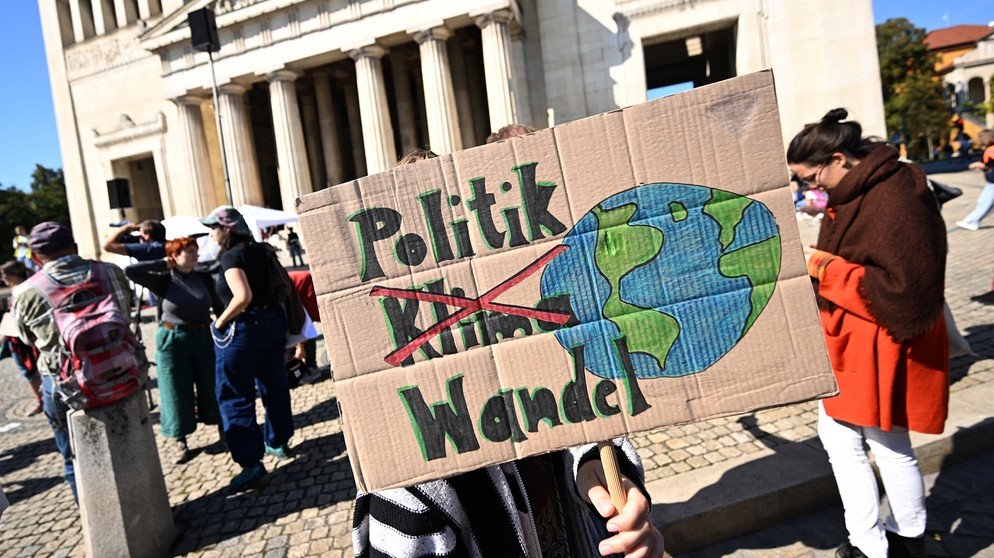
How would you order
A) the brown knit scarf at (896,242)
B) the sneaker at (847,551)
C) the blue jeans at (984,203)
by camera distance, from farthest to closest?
1. the blue jeans at (984,203)
2. the sneaker at (847,551)
3. the brown knit scarf at (896,242)

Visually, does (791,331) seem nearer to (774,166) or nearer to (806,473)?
(774,166)

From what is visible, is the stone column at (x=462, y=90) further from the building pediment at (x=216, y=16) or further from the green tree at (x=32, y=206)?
the green tree at (x=32, y=206)

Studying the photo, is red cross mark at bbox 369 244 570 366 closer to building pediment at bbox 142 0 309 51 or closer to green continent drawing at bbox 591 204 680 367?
green continent drawing at bbox 591 204 680 367

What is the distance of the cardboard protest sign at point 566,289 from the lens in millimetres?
1114

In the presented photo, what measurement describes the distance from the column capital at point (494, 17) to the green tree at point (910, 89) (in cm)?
3652

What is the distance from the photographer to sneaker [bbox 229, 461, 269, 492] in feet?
13.1

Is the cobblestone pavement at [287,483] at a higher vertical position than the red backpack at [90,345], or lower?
lower

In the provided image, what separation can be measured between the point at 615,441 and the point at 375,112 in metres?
21.7

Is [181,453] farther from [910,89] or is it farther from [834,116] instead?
[910,89]

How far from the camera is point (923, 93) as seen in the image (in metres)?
41.5

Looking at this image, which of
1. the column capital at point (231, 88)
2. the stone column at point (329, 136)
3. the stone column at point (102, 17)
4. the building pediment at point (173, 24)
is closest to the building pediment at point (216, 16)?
the building pediment at point (173, 24)

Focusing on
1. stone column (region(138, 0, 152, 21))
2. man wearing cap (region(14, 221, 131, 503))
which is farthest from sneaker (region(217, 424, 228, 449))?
stone column (region(138, 0, 152, 21))

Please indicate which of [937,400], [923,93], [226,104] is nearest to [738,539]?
[937,400]

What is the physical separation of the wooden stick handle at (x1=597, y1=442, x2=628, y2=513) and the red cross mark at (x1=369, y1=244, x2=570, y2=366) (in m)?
0.29
